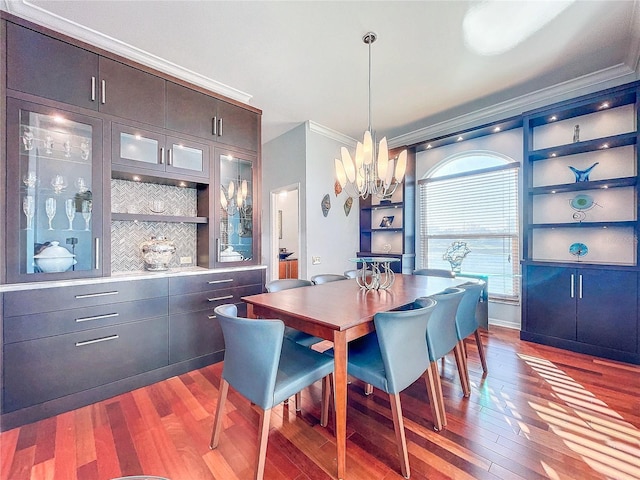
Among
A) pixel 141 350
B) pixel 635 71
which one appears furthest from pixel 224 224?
pixel 635 71

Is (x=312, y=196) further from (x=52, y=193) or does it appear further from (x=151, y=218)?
(x=52, y=193)

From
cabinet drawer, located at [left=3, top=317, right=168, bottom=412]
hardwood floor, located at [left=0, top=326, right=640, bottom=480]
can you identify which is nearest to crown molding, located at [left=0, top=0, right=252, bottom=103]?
cabinet drawer, located at [left=3, top=317, right=168, bottom=412]

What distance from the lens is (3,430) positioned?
5.92 ft

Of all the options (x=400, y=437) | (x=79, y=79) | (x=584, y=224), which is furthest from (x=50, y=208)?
(x=584, y=224)

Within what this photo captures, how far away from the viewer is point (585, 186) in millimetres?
3053

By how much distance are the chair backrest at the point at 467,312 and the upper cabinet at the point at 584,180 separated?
5.19 feet

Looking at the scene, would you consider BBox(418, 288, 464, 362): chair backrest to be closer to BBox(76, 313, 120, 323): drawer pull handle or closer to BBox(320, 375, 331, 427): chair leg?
BBox(320, 375, 331, 427): chair leg

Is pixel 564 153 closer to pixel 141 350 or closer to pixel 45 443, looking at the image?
pixel 141 350

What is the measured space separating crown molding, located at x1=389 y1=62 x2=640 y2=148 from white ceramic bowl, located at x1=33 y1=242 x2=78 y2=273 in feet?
15.6

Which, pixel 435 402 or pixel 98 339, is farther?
pixel 98 339

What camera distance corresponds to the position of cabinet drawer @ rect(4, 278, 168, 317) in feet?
6.16

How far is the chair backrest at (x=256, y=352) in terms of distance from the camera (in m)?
1.36

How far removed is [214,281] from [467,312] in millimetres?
2432

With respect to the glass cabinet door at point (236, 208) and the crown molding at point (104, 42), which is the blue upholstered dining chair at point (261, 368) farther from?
the crown molding at point (104, 42)
